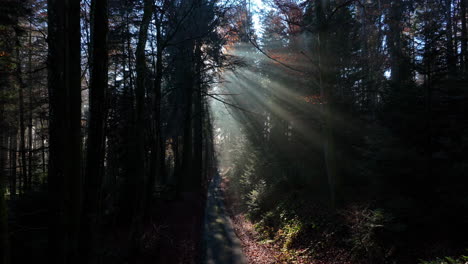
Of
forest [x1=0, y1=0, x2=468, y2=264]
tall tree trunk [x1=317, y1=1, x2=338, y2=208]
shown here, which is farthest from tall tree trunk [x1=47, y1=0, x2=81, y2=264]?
tall tree trunk [x1=317, y1=1, x2=338, y2=208]

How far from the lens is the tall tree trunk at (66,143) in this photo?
452 centimetres

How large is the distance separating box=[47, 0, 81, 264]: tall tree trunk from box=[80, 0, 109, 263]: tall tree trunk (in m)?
0.29

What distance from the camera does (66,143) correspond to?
4516mm

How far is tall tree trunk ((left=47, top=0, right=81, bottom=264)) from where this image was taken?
452cm

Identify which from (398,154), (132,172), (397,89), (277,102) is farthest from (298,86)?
(132,172)

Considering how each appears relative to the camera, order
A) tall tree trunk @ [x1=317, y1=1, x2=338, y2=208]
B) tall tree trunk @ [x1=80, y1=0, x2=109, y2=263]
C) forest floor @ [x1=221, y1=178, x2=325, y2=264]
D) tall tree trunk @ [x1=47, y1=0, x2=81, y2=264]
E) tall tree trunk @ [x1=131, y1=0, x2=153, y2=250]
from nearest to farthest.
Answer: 1. tall tree trunk @ [x1=47, y1=0, x2=81, y2=264]
2. tall tree trunk @ [x1=80, y1=0, x2=109, y2=263]
3. tall tree trunk @ [x1=131, y1=0, x2=153, y2=250]
4. forest floor @ [x1=221, y1=178, x2=325, y2=264]
5. tall tree trunk @ [x1=317, y1=1, x2=338, y2=208]

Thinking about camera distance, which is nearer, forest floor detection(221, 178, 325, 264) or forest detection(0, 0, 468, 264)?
forest detection(0, 0, 468, 264)

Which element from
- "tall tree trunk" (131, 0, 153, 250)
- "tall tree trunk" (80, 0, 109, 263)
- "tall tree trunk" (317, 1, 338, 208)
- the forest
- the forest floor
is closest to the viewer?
the forest

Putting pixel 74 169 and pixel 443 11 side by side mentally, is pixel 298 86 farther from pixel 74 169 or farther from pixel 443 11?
pixel 74 169

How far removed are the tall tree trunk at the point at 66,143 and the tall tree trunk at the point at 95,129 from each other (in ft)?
0.94

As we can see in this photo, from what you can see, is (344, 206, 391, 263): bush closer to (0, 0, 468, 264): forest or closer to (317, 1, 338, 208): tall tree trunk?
(0, 0, 468, 264): forest

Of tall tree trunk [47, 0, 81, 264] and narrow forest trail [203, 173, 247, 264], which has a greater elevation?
tall tree trunk [47, 0, 81, 264]

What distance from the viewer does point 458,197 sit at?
5.47 meters

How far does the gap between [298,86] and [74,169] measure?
1260 centimetres
